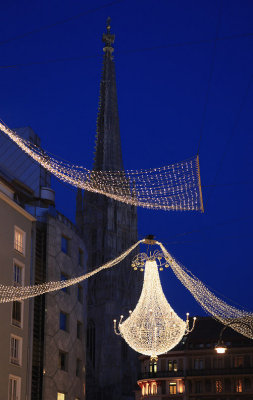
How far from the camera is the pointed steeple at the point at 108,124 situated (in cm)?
10588

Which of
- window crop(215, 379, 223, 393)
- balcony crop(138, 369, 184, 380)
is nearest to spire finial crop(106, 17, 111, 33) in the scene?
balcony crop(138, 369, 184, 380)

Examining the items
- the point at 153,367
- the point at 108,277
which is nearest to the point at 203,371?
the point at 153,367

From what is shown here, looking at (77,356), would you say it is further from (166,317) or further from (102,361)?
(102,361)

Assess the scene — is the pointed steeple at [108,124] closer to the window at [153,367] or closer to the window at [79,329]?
the window at [153,367]

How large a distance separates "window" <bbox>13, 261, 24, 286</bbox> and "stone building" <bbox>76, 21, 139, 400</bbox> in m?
51.1

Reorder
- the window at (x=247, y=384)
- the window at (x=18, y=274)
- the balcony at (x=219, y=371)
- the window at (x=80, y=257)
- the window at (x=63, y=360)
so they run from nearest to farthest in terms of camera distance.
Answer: the window at (x=18, y=274), the window at (x=63, y=360), the window at (x=80, y=257), the window at (x=247, y=384), the balcony at (x=219, y=371)

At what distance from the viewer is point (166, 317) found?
26.0 metres

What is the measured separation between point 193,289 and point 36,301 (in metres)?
16.0

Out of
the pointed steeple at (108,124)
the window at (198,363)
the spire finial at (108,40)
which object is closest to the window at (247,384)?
the window at (198,363)

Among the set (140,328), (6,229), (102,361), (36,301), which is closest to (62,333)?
(36,301)

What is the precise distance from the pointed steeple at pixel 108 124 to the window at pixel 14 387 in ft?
229

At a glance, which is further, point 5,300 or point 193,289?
point 5,300

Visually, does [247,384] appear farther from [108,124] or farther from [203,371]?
[108,124]

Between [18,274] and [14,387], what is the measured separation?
6293 millimetres
